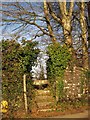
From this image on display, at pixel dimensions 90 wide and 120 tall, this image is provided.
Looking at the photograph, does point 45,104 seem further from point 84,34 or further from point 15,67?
point 84,34

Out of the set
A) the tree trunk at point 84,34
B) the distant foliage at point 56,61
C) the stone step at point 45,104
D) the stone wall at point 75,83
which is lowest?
the stone step at point 45,104

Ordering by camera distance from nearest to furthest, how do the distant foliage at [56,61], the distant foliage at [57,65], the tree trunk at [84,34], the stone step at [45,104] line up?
1. the stone step at [45,104]
2. the distant foliage at [57,65]
3. the distant foliage at [56,61]
4. the tree trunk at [84,34]

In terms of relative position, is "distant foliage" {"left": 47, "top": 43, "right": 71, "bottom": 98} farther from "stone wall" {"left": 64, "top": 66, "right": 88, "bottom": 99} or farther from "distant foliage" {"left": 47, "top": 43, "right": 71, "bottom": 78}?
"stone wall" {"left": 64, "top": 66, "right": 88, "bottom": 99}

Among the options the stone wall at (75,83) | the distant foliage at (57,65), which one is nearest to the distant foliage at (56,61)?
the distant foliage at (57,65)

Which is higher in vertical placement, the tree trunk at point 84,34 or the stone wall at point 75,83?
the tree trunk at point 84,34

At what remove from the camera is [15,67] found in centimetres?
909

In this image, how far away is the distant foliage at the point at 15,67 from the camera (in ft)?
28.1

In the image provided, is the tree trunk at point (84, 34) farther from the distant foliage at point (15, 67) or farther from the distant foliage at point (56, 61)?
the distant foliage at point (15, 67)

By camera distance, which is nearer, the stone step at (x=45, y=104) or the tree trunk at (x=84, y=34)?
the stone step at (x=45, y=104)

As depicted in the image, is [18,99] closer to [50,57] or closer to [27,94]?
[27,94]

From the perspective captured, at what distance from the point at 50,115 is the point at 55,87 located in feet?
7.53

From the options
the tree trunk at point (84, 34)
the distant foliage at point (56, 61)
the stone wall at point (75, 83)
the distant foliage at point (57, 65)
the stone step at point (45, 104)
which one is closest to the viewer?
the stone step at point (45, 104)

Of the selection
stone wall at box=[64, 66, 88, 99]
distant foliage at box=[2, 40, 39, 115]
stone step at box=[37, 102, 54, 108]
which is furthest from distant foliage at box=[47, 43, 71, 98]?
distant foliage at box=[2, 40, 39, 115]

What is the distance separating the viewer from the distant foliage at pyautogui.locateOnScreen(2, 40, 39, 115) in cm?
856
